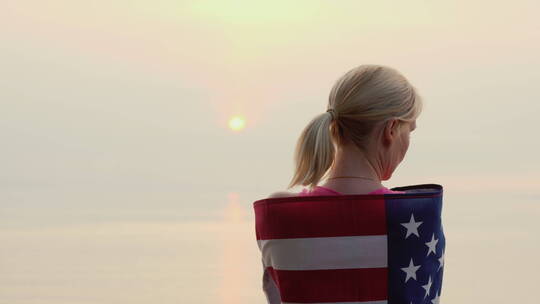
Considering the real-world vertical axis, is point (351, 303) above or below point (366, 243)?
below

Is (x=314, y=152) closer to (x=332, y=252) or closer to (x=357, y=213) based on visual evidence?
(x=357, y=213)

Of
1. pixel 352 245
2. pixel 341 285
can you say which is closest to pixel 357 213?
pixel 352 245

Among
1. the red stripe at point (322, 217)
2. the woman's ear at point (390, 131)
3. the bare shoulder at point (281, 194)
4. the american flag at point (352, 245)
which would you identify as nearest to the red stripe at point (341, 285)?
the american flag at point (352, 245)

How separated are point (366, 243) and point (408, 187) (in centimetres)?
35

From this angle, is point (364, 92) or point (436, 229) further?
point (436, 229)

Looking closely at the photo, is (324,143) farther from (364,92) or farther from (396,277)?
(396,277)

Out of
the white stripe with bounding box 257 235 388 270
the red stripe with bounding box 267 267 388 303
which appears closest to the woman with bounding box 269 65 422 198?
the white stripe with bounding box 257 235 388 270

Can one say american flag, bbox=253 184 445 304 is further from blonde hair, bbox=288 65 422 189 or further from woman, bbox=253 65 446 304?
blonde hair, bbox=288 65 422 189

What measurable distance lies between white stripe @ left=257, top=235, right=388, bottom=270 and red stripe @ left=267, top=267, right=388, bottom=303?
0.02 meters

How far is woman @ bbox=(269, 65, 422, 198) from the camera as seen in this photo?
342 cm

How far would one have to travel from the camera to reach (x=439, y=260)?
372cm

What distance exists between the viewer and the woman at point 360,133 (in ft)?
11.2

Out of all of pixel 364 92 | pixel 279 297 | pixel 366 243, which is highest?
pixel 364 92

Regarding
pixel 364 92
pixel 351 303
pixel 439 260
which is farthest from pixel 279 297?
pixel 364 92
